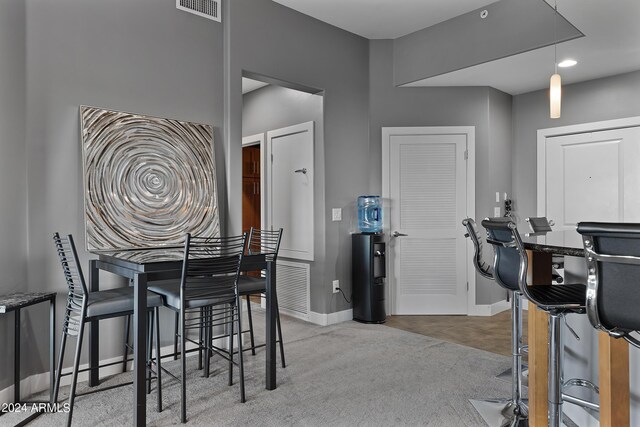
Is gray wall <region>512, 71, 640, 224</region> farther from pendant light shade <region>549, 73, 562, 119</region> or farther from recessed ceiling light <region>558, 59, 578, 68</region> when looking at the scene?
pendant light shade <region>549, 73, 562, 119</region>

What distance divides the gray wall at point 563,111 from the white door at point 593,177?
0.58 ft

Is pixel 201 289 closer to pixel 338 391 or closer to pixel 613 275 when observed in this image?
pixel 338 391

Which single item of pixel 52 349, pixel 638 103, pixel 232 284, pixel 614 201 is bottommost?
pixel 52 349

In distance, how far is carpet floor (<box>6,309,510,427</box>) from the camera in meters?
2.37

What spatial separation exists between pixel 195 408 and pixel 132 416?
332 millimetres

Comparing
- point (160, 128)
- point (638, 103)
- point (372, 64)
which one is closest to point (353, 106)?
point (372, 64)

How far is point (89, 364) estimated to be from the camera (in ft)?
9.50

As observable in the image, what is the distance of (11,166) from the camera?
259 centimetres

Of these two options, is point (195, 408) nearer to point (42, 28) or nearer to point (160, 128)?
point (160, 128)

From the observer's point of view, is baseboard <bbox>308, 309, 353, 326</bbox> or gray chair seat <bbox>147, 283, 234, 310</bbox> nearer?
gray chair seat <bbox>147, 283, 234, 310</bbox>

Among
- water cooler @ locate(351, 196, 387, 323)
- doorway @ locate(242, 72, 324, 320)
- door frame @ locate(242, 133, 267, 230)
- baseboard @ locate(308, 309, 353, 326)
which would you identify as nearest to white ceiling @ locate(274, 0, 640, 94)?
doorway @ locate(242, 72, 324, 320)

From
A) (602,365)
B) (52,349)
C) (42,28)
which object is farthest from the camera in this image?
(42,28)

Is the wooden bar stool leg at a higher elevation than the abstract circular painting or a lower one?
lower

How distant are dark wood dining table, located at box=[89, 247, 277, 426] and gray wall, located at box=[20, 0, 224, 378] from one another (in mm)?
170
